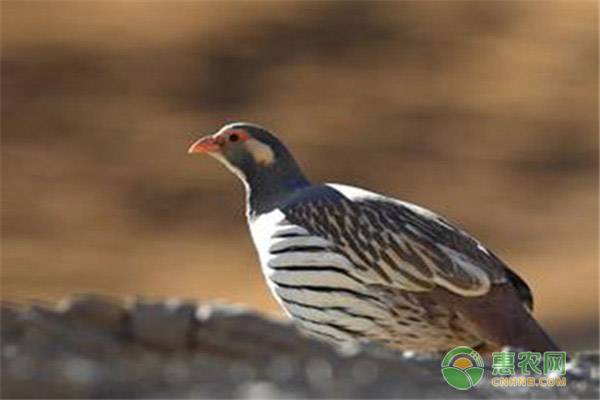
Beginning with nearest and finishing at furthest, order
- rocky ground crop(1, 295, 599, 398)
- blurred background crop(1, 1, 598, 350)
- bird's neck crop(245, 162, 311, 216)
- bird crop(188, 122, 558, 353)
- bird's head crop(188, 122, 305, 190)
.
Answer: rocky ground crop(1, 295, 599, 398)
bird crop(188, 122, 558, 353)
bird's neck crop(245, 162, 311, 216)
bird's head crop(188, 122, 305, 190)
blurred background crop(1, 1, 598, 350)

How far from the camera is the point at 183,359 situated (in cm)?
766

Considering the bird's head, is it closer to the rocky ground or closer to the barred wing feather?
the barred wing feather

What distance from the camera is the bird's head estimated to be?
11031 millimetres

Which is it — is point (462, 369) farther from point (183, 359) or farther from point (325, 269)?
point (325, 269)

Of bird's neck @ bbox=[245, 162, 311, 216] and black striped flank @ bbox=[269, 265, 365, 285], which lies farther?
bird's neck @ bbox=[245, 162, 311, 216]

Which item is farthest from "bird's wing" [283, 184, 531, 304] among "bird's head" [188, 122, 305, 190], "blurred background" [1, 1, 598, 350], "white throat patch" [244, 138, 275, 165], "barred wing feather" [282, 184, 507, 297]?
"blurred background" [1, 1, 598, 350]

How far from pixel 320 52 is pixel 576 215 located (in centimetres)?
681

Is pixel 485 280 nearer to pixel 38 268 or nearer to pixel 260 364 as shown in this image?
pixel 260 364

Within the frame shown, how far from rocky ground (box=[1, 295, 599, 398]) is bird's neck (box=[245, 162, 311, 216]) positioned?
9.35 feet

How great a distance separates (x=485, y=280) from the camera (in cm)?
980

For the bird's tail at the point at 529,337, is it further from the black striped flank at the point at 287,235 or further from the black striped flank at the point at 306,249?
the black striped flank at the point at 287,235

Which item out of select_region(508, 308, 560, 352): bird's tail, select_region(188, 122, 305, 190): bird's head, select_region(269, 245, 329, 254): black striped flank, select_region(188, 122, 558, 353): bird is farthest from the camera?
select_region(188, 122, 305, 190): bird's head

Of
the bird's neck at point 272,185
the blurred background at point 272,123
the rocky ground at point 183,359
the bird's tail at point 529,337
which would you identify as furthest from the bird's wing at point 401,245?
the blurred background at point 272,123

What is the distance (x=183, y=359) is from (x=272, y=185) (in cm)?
338
